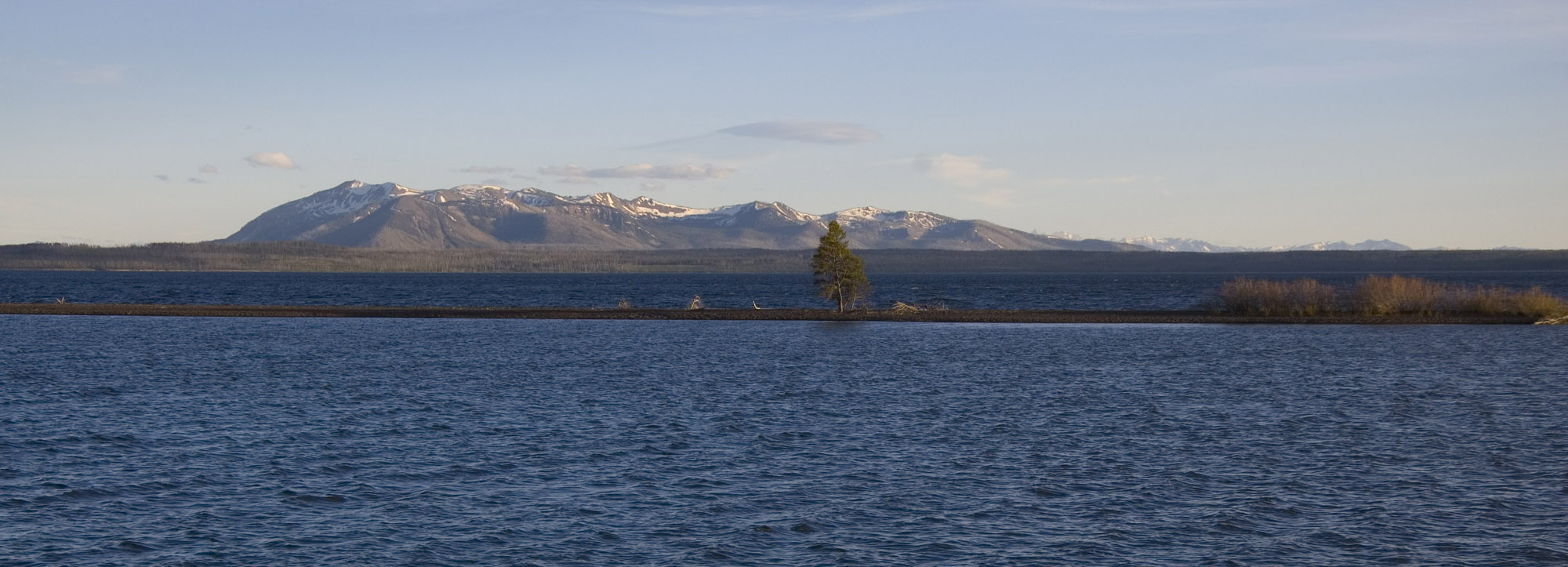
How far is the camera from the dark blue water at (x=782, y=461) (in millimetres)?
21672

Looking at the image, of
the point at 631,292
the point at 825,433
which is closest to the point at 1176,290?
the point at 631,292

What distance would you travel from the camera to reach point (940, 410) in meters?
40.5

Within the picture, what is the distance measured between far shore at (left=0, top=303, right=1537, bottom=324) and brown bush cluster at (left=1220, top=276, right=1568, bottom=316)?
2.72 ft

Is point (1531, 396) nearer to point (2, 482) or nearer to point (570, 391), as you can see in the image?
point (570, 391)

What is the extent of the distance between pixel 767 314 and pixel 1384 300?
45419mm

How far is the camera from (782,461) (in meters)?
30.1

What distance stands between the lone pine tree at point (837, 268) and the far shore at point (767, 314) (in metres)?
1.80

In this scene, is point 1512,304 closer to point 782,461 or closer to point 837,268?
point 837,268

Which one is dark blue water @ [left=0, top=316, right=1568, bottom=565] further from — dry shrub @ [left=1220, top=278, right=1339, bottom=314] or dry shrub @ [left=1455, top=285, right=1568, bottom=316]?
dry shrub @ [left=1220, top=278, right=1339, bottom=314]

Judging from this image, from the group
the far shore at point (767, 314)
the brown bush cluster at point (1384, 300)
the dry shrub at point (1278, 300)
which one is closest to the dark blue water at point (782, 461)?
the far shore at point (767, 314)

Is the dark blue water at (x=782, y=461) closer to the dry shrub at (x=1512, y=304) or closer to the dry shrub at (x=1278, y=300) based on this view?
the dry shrub at (x=1512, y=304)

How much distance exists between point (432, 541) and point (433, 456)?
30.3ft

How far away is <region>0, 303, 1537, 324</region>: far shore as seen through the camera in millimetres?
89938

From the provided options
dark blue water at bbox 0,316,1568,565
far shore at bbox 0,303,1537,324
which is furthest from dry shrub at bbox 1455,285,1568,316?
dark blue water at bbox 0,316,1568,565
